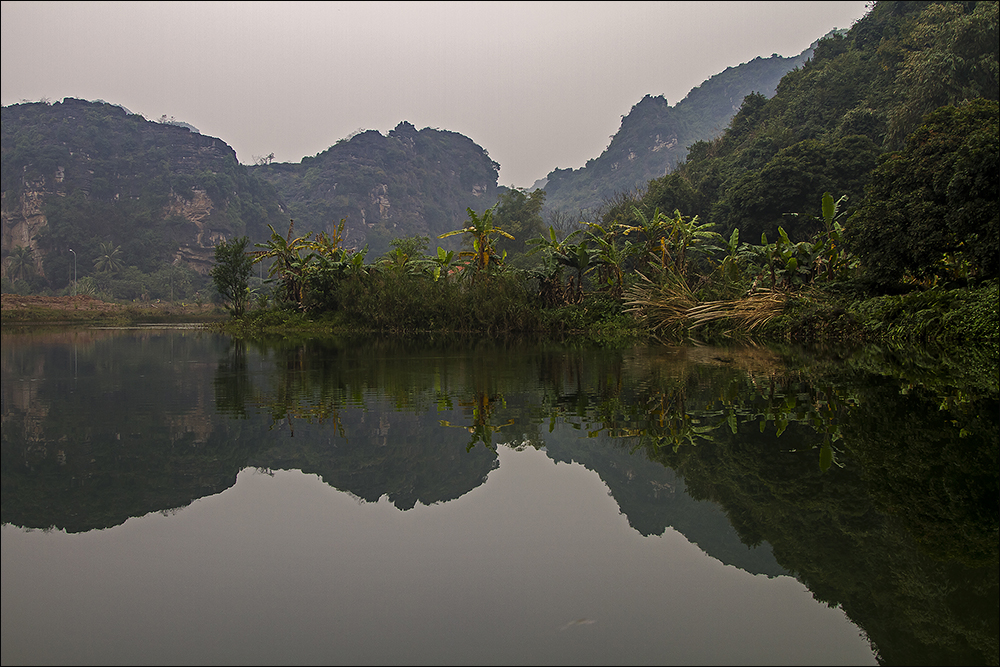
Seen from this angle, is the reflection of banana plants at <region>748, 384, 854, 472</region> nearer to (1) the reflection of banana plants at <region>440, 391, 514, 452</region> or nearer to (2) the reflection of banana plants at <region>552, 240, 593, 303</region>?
(1) the reflection of banana plants at <region>440, 391, 514, 452</region>

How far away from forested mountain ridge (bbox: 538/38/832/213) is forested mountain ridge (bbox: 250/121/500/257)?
2316cm

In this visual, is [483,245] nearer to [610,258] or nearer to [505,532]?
[610,258]

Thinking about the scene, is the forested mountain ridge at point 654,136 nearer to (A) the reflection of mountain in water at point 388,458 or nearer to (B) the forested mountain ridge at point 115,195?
(B) the forested mountain ridge at point 115,195

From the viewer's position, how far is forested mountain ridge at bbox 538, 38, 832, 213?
527 ft

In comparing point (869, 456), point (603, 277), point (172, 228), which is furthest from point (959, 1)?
point (172, 228)

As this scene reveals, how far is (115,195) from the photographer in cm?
11519

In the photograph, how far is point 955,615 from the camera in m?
2.01

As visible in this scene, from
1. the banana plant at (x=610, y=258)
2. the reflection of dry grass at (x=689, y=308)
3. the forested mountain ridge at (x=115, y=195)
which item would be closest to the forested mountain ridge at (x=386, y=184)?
the forested mountain ridge at (x=115, y=195)

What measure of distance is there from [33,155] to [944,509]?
134 m

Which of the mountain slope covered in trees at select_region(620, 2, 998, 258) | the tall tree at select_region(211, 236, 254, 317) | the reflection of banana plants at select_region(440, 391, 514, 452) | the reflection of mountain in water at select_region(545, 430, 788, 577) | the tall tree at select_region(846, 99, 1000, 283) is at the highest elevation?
the mountain slope covered in trees at select_region(620, 2, 998, 258)

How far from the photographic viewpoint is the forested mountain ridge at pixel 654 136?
16075 cm

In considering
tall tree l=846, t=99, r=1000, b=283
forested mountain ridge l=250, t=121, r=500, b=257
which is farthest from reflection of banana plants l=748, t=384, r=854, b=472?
forested mountain ridge l=250, t=121, r=500, b=257

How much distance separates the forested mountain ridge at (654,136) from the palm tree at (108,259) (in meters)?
88.4

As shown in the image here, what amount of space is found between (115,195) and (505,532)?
132m
